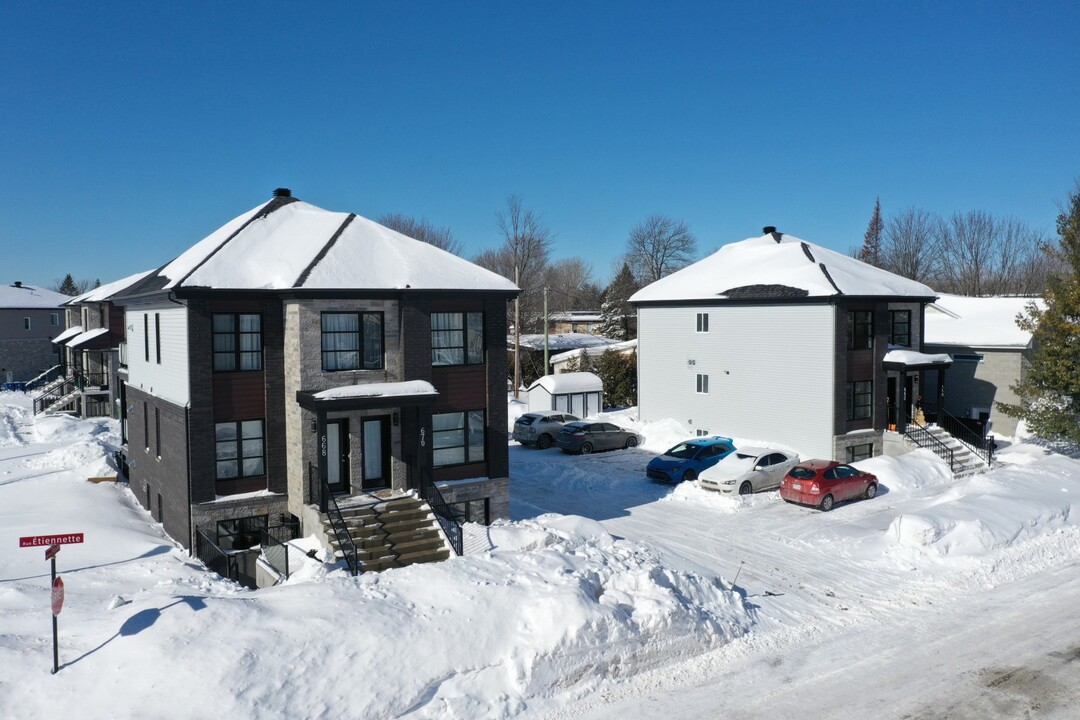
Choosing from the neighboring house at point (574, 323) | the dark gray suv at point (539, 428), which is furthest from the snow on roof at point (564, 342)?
the dark gray suv at point (539, 428)

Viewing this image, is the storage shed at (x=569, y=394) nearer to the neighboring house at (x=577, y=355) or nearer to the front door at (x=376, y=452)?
the neighboring house at (x=577, y=355)

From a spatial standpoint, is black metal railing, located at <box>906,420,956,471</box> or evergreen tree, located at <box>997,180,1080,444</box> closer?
evergreen tree, located at <box>997,180,1080,444</box>

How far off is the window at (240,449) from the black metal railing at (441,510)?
13.5 ft

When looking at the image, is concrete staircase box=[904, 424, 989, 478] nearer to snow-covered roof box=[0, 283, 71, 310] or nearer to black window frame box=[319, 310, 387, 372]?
black window frame box=[319, 310, 387, 372]

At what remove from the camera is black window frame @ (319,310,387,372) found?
2072 cm

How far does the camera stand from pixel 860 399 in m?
31.9

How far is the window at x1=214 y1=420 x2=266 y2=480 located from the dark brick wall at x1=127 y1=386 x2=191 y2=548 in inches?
32.5

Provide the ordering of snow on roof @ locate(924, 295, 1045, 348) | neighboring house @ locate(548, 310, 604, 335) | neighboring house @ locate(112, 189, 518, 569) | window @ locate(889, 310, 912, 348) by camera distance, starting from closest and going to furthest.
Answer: neighboring house @ locate(112, 189, 518, 569)
window @ locate(889, 310, 912, 348)
snow on roof @ locate(924, 295, 1045, 348)
neighboring house @ locate(548, 310, 604, 335)

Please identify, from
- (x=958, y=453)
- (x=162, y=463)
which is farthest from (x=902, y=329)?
(x=162, y=463)

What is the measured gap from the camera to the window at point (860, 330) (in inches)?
1237

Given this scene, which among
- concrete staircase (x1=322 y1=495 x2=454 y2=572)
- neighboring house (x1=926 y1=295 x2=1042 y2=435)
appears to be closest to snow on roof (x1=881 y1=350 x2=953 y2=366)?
neighboring house (x1=926 y1=295 x2=1042 y2=435)

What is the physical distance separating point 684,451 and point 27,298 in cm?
6175

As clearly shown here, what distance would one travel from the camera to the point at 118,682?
11.5 metres

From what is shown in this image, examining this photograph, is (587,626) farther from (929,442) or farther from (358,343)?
(929,442)
